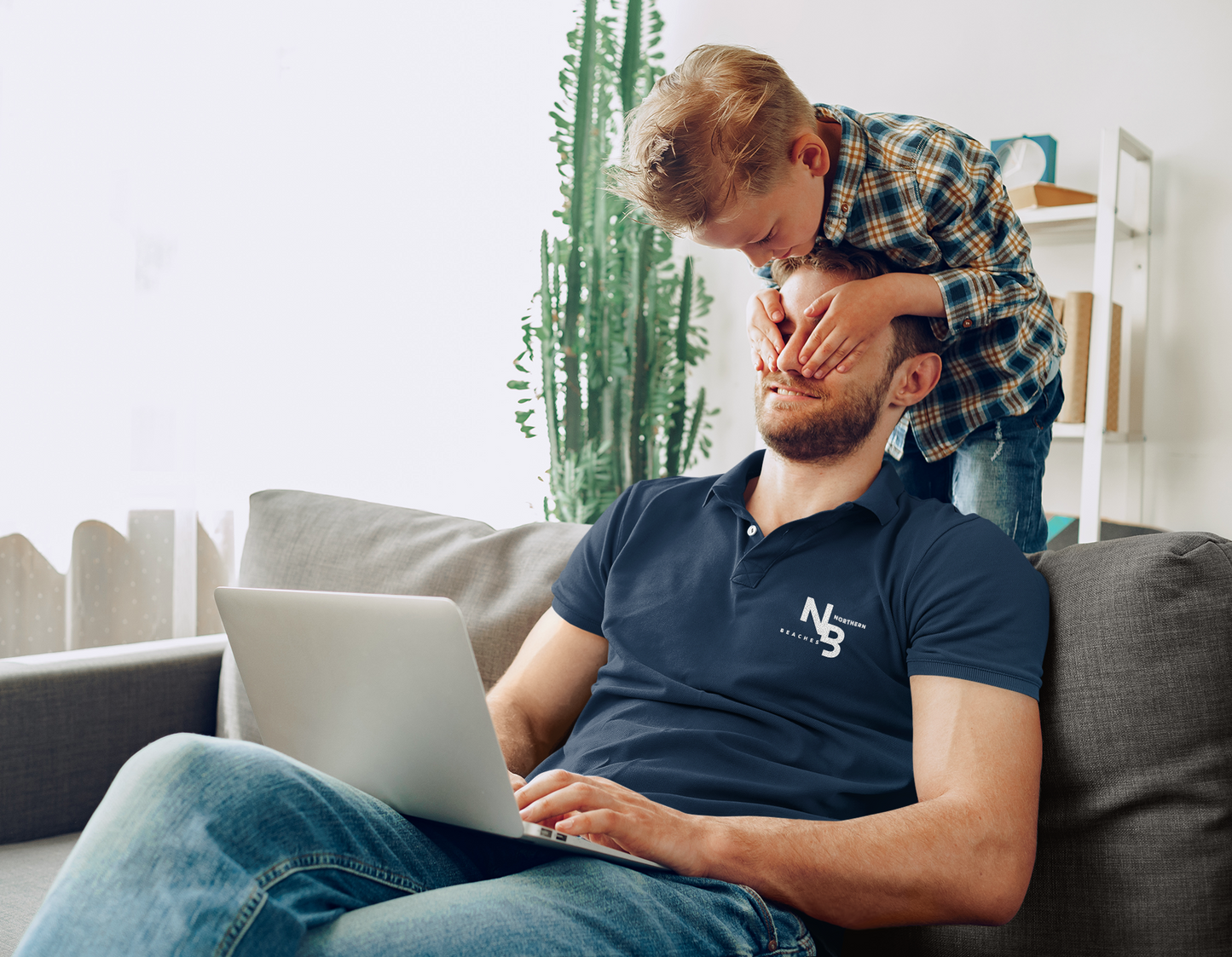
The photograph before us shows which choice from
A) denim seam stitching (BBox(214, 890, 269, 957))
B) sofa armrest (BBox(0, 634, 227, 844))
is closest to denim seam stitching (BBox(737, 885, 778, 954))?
denim seam stitching (BBox(214, 890, 269, 957))

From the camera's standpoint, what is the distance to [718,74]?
1212 mm

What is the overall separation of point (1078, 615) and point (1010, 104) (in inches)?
77.2

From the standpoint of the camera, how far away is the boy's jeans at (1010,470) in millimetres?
1396

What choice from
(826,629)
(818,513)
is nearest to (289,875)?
(826,629)

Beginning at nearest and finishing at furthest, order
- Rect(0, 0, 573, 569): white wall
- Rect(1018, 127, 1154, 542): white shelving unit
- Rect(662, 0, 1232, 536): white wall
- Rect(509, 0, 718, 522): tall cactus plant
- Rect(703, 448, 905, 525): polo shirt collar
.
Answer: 1. Rect(703, 448, 905, 525): polo shirt collar
2. Rect(0, 0, 573, 569): white wall
3. Rect(1018, 127, 1154, 542): white shelving unit
4. Rect(662, 0, 1232, 536): white wall
5. Rect(509, 0, 718, 522): tall cactus plant

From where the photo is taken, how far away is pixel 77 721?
136 centimetres

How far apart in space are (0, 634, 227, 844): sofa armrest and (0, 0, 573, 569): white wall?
0.53m

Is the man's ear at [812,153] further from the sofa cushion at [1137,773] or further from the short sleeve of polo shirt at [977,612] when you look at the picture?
the sofa cushion at [1137,773]

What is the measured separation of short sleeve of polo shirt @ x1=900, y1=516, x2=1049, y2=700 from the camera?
36.4 inches

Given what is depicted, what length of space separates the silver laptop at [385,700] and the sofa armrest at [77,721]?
60 centimetres

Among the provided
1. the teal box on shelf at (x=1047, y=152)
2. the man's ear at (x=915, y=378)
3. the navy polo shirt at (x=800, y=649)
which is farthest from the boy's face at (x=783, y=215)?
the teal box on shelf at (x=1047, y=152)

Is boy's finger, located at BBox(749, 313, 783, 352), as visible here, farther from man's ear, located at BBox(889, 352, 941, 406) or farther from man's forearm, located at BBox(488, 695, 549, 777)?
man's forearm, located at BBox(488, 695, 549, 777)

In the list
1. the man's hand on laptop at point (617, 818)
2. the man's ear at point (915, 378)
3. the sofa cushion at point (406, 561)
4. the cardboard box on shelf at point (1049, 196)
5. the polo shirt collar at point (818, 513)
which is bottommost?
the man's hand on laptop at point (617, 818)

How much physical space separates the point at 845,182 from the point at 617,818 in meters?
0.88
